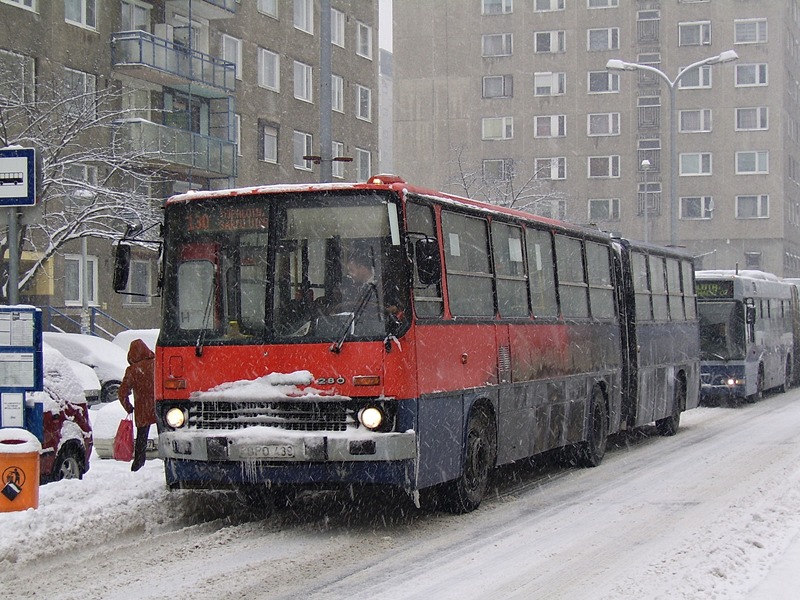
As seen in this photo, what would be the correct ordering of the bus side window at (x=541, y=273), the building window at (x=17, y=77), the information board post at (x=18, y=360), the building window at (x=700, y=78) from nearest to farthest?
the information board post at (x=18, y=360) → the bus side window at (x=541, y=273) → the building window at (x=17, y=77) → the building window at (x=700, y=78)

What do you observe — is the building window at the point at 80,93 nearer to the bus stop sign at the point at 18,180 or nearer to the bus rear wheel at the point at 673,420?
the bus rear wheel at the point at 673,420

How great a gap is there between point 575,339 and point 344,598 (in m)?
8.14

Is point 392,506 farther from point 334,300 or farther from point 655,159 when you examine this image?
point 655,159

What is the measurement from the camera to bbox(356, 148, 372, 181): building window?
178 feet

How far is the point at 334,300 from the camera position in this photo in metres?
10.6

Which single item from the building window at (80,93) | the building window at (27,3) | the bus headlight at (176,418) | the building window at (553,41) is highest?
the building window at (553,41)

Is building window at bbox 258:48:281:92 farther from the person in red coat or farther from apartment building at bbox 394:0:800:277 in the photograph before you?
the person in red coat

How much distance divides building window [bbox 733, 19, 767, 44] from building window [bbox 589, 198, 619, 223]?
39.4 ft

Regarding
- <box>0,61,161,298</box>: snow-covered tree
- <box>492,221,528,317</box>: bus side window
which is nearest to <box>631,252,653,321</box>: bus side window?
<box>492,221,528,317</box>: bus side window

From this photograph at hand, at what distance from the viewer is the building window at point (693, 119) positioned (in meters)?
77.4

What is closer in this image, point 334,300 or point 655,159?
point 334,300

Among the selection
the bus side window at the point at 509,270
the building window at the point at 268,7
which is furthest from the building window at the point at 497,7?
the bus side window at the point at 509,270

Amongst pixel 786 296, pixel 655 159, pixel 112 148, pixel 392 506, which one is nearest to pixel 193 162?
pixel 112 148

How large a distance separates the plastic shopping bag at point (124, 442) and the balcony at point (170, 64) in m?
24.4
